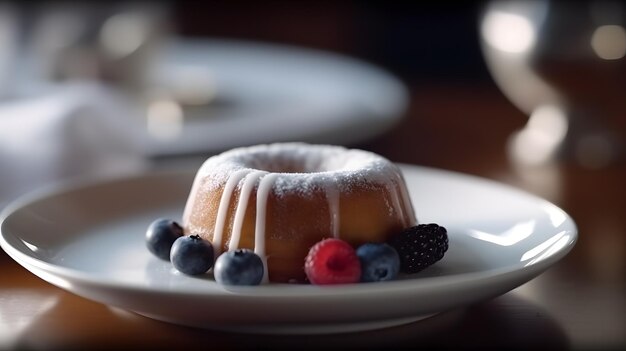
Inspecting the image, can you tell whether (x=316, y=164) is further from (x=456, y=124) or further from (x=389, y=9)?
(x=389, y=9)

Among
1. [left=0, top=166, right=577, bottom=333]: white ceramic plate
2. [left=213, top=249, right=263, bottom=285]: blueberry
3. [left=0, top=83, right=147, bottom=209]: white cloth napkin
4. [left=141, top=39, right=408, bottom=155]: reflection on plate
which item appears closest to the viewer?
[left=0, top=166, right=577, bottom=333]: white ceramic plate

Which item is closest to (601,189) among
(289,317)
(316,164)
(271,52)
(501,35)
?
(501,35)

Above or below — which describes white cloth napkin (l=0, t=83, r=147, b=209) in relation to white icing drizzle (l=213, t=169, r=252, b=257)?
below

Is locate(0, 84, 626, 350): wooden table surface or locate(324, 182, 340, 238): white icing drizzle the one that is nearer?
locate(0, 84, 626, 350): wooden table surface

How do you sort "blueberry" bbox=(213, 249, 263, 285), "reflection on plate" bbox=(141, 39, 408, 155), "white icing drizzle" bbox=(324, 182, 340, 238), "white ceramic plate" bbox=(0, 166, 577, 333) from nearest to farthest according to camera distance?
"white ceramic plate" bbox=(0, 166, 577, 333) < "blueberry" bbox=(213, 249, 263, 285) < "white icing drizzle" bbox=(324, 182, 340, 238) < "reflection on plate" bbox=(141, 39, 408, 155)

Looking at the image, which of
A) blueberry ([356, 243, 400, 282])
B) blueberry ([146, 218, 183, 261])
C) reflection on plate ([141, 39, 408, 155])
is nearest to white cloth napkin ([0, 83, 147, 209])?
reflection on plate ([141, 39, 408, 155])

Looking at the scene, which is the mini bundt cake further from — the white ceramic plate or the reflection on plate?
the reflection on plate
